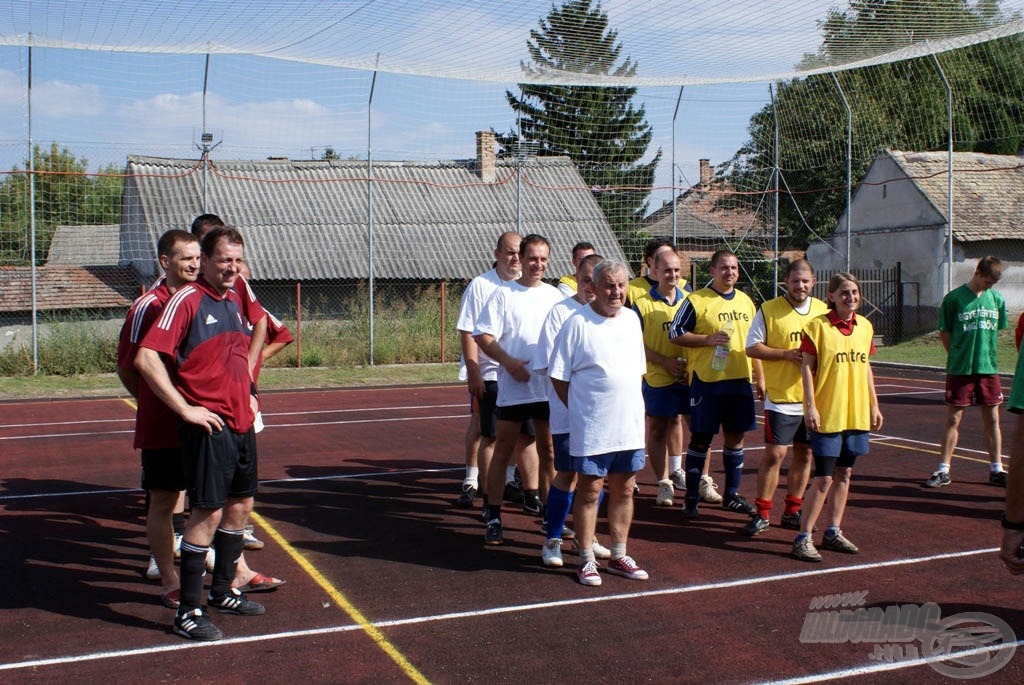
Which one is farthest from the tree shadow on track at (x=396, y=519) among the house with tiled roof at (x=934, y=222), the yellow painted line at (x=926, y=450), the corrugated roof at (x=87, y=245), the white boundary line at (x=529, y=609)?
the house with tiled roof at (x=934, y=222)

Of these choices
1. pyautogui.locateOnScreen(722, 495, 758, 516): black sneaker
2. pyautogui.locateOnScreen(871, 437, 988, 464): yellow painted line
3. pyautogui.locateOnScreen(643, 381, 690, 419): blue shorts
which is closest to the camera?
pyautogui.locateOnScreen(722, 495, 758, 516): black sneaker

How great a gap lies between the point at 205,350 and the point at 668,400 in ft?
14.4

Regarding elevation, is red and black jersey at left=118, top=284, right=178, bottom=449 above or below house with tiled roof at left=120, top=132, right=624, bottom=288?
below

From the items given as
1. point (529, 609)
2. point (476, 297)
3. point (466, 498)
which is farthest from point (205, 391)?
point (466, 498)

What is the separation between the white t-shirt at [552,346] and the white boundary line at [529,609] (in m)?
1.14

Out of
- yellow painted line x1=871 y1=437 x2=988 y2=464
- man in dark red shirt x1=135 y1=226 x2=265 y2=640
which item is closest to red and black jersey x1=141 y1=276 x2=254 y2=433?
man in dark red shirt x1=135 y1=226 x2=265 y2=640

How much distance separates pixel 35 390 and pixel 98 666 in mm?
14471

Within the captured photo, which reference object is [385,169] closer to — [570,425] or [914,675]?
[570,425]

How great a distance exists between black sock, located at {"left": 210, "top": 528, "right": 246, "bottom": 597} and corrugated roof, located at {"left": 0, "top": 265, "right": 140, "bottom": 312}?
1740 cm

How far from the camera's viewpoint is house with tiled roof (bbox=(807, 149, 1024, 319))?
30391mm

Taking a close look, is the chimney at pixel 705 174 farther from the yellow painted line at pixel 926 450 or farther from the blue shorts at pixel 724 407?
the blue shorts at pixel 724 407

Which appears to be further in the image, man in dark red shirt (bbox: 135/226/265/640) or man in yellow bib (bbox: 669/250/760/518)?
man in yellow bib (bbox: 669/250/760/518)

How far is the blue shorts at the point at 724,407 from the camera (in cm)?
816

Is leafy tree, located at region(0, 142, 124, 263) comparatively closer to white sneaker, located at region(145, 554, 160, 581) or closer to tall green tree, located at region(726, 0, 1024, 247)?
tall green tree, located at region(726, 0, 1024, 247)
